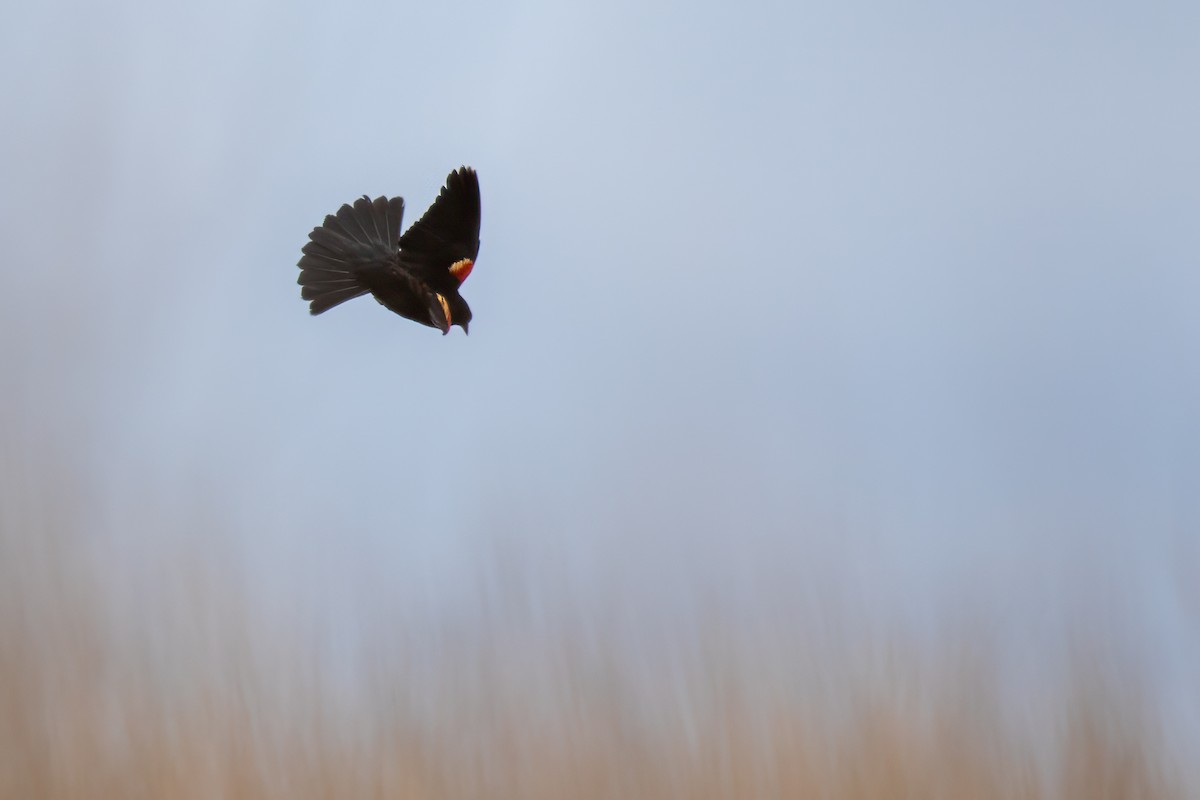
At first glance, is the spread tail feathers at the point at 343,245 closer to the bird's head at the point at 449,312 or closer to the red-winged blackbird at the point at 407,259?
the red-winged blackbird at the point at 407,259

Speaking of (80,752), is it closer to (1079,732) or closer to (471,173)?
(471,173)

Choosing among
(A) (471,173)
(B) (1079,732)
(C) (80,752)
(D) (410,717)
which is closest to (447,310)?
(A) (471,173)

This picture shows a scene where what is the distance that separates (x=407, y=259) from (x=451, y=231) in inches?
3.2

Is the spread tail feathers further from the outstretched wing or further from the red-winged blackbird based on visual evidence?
the outstretched wing

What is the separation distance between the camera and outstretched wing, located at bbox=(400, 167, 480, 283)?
1.67 metres

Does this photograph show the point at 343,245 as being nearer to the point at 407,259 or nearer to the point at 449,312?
the point at 407,259

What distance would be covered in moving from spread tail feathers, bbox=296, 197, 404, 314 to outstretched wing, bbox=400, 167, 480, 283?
0.17 meters

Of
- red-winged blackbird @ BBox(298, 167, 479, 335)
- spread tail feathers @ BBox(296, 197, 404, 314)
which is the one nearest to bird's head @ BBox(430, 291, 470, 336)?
red-winged blackbird @ BBox(298, 167, 479, 335)

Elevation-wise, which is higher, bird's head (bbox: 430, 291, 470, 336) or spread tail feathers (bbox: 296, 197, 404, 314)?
spread tail feathers (bbox: 296, 197, 404, 314)

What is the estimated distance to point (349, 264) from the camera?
1871 millimetres

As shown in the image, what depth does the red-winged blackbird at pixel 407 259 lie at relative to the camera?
5.50 feet

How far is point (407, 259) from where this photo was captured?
172 cm

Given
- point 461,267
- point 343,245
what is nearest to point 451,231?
point 461,267

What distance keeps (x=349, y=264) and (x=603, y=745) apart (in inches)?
42.5
